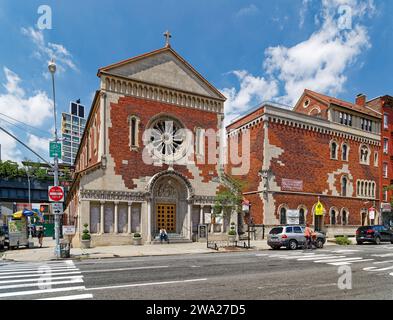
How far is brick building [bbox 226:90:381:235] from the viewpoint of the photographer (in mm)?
32562

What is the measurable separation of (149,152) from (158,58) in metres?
8.38

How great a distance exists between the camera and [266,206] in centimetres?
3128

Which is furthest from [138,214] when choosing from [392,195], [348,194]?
[392,195]

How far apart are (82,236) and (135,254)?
17.7ft

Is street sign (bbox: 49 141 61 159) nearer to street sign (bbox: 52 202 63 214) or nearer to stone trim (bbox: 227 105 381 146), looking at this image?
street sign (bbox: 52 202 63 214)

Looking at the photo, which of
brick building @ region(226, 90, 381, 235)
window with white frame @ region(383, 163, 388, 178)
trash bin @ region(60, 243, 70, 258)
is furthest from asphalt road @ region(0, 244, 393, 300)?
window with white frame @ region(383, 163, 388, 178)

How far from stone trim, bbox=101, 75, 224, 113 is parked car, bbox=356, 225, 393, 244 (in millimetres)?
16744

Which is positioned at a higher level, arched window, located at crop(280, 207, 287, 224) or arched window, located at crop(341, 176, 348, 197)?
arched window, located at crop(341, 176, 348, 197)

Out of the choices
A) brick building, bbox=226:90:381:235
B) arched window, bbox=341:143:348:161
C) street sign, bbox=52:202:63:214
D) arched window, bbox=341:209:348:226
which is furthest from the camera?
arched window, bbox=341:143:348:161

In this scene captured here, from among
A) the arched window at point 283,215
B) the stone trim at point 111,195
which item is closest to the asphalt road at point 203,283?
the stone trim at point 111,195

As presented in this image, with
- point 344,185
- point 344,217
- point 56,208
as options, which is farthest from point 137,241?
point 344,185

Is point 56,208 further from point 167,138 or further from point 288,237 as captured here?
point 288,237

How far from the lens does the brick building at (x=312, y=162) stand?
107 feet
